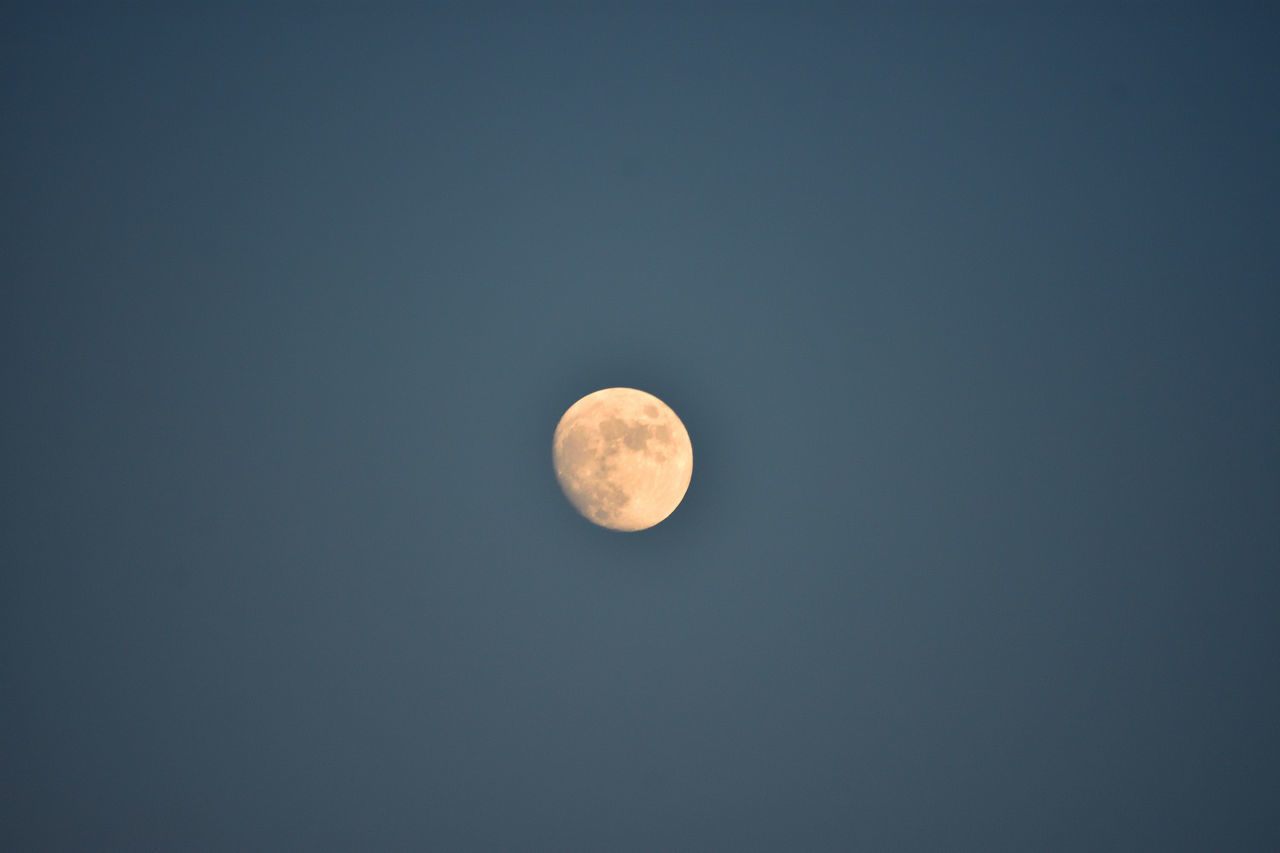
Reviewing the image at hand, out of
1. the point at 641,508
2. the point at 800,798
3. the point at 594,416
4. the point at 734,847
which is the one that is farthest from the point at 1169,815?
the point at 594,416

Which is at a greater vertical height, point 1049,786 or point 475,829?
point 1049,786

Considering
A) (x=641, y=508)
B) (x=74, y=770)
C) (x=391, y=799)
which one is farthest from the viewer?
(x=391, y=799)

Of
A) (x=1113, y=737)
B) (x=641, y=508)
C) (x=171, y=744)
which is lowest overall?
(x=171, y=744)

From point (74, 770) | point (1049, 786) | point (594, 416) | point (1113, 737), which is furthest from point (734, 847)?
point (74, 770)

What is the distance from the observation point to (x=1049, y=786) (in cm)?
583

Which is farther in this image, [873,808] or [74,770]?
[873,808]

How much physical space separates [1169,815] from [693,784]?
13.2 ft

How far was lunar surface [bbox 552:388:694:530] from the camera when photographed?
17.0ft

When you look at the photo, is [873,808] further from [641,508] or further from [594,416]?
[594,416]

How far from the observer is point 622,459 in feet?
16.9

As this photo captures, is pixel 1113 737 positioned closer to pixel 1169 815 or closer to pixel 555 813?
pixel 1169 815

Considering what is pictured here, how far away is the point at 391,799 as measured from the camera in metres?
6.05

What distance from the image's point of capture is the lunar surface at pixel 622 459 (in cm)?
517

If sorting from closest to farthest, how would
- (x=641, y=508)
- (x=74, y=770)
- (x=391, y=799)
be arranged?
1. (x=641, y=508)
2. (x=74, y=770)
3. (x=391, y=799)
